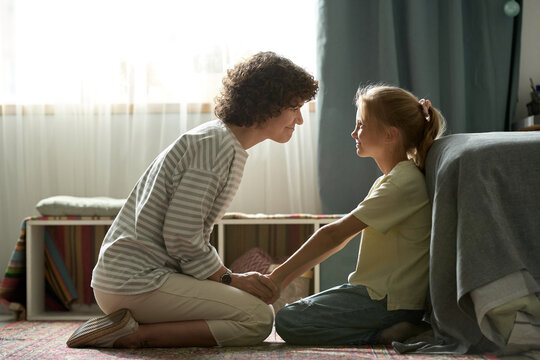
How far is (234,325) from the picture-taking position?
139 centimetres

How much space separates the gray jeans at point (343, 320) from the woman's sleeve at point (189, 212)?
0.99 ft

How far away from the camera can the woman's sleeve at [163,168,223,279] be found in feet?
4.39

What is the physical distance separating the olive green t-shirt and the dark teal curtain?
957 mm

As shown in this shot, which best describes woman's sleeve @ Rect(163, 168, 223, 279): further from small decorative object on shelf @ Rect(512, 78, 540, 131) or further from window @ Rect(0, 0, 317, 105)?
small decorative object on shelf @ Rect(512, 78, 540, 131)

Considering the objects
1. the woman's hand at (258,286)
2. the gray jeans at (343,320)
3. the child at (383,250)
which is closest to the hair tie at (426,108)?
the child at (383,250)

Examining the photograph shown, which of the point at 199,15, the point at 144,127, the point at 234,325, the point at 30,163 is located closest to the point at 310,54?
the point at 199,15

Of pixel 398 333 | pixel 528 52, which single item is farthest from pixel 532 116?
pixel 398 333

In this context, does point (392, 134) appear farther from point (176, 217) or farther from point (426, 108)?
point (176, 217)

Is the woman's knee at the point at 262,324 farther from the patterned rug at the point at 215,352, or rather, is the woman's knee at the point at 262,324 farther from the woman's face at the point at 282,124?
the woman's face at the point at 282,124

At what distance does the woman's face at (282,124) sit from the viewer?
1.51 meters

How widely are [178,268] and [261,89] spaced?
47 cm

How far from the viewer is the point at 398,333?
1430 mm

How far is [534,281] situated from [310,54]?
156 cm

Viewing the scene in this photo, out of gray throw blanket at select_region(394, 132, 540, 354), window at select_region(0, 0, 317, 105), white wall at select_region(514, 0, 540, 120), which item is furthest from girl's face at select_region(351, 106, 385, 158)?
white wall at select_region(514, 0, 540, 120)
